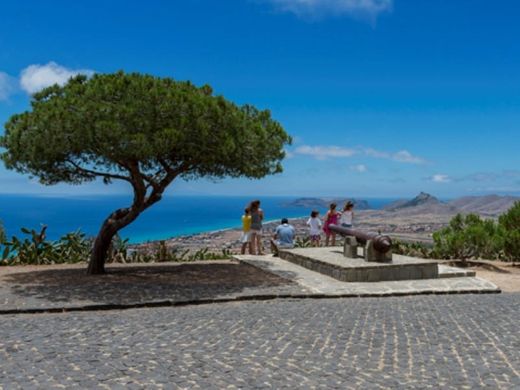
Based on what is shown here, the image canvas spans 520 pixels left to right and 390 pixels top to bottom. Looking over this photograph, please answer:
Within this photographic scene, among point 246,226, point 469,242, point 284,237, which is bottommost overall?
point 469,242

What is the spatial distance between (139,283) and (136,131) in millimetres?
3892

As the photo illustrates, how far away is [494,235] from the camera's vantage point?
21.4 m

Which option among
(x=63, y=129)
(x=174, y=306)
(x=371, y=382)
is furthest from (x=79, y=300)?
(x=371, y=382)

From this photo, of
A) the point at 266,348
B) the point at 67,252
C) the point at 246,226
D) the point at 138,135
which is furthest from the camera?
the point at 246,226

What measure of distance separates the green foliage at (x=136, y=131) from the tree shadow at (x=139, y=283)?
2.77 m

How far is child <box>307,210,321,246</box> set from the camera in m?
21.5

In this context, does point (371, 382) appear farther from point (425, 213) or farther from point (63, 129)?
point (425, 213)

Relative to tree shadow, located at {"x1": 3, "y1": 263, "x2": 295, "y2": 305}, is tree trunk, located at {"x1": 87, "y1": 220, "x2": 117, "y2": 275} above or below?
above

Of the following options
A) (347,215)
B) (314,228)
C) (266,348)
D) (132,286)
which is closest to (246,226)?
Result: (314,228)

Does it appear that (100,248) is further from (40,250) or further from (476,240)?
(476,240)

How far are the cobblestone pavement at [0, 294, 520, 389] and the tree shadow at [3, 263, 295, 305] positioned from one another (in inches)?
55.2

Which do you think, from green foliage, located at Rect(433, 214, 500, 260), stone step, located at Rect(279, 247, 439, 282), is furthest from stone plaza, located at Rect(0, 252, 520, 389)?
green foliage, located at Rect(433, 214, 500, 260)

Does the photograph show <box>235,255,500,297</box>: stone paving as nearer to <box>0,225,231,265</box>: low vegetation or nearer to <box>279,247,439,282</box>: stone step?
<box>279,247,439,282</box>: stone step

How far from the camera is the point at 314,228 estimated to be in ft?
71.6
